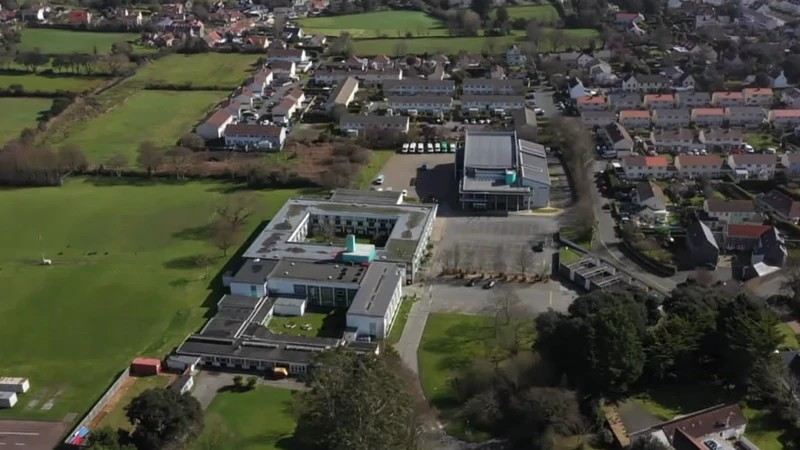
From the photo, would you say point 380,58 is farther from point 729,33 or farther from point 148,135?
point 729,33

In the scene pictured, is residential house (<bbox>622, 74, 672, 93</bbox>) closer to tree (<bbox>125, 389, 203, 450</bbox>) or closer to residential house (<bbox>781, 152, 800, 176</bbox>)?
residential house (<bbox>781, 152, 800, 176</bbox>)

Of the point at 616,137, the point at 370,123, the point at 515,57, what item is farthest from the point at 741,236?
the point at 515,57

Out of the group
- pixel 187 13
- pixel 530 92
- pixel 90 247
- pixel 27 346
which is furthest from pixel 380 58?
pixel 27 346

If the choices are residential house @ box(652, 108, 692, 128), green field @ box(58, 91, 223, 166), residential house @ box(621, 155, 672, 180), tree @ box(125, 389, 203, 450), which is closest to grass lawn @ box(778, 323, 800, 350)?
residential house @ box(621, 155, 672, 180)

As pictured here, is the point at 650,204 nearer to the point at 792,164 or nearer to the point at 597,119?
the point at 792,164

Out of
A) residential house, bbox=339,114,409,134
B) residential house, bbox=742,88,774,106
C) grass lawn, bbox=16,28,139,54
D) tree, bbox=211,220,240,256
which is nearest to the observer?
tree, bbox=211,220,240,256

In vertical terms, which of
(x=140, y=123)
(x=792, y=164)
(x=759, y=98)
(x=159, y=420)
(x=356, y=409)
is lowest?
(x=140, y=123)
